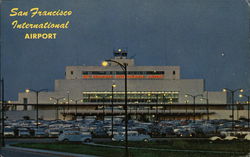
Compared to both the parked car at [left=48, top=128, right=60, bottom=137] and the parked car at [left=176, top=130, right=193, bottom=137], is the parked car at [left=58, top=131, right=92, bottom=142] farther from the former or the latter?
the parked car at [left=176, top=130, right=193, bottom=137]

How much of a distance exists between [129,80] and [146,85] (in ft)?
17.7

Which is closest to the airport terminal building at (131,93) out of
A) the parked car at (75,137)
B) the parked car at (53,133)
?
the parked car at (53,133)

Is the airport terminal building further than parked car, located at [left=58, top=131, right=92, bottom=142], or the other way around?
the airport terminal building

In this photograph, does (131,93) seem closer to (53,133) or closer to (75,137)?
(53,133)

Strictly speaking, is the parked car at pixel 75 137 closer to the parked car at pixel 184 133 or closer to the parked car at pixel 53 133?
the parked car at pixel 53 133

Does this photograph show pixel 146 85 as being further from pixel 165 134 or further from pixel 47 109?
pixel 165 134

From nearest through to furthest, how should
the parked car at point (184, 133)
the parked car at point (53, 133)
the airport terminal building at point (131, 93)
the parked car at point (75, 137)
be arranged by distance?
the parked car at point (75, 137)
the parked car at point (184, 133)
the parked car at point (53, 133)
the airport terminal building at point (131, 93)

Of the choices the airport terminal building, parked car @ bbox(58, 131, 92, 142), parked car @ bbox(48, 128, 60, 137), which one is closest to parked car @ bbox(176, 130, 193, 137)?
parked car @ bbox(58, 131, 92, 142)

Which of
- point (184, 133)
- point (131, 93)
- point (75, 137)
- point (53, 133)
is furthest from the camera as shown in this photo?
point (131, 93)

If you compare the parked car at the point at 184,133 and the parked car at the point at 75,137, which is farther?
the parked car at the point at 184,133

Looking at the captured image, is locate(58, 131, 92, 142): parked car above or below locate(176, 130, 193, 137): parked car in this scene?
above

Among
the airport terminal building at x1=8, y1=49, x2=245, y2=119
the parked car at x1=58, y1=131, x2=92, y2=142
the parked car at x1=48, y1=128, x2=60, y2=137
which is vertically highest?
the airport terminal building at x1=8, y1=49, x2=245, y2=119

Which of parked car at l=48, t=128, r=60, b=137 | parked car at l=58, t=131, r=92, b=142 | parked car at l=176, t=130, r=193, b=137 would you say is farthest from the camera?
parked car at l=48, t=128, r=60, b=137

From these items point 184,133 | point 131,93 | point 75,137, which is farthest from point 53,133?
point 131,93
